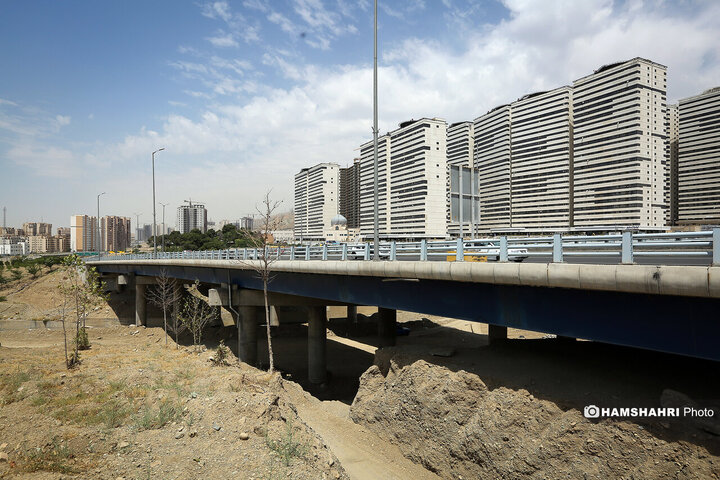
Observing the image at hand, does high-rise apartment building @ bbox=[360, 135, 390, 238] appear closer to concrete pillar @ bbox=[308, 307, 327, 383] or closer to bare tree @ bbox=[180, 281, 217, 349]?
bare tree @ bbox=[180, 281, 217, 349]

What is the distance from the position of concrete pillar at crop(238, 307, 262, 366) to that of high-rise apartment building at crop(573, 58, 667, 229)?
285 feet

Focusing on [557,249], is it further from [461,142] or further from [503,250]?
[461,142]

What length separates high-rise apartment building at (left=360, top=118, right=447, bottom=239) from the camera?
129125 mm

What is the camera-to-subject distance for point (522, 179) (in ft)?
385

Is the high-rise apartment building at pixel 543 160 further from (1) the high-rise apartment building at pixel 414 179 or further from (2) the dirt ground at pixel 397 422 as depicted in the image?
(2) the dirt ground at pixel 397 422

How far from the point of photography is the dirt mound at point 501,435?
934 cm

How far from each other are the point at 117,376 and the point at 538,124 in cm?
12002

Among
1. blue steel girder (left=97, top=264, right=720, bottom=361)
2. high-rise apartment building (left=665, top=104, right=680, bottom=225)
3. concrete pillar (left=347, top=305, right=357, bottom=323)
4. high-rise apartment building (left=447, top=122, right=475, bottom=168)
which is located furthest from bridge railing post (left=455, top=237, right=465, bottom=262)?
high-rise apartment building (left=447, top=122, right=475, bottom=168)

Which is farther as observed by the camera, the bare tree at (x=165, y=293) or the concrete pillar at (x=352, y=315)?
the concrete pillar at (x=352, y=315)

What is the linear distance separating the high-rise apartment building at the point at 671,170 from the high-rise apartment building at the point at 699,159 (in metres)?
2.36

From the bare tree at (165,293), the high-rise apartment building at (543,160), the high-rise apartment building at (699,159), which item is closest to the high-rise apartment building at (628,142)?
the high-rise apartment building at (699,159)

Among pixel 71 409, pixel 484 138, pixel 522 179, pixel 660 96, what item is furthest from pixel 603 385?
pixel 484 138

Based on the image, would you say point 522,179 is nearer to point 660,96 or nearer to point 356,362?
point 660,96

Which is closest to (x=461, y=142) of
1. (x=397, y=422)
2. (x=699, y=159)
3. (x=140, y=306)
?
(x=699, y=159)
